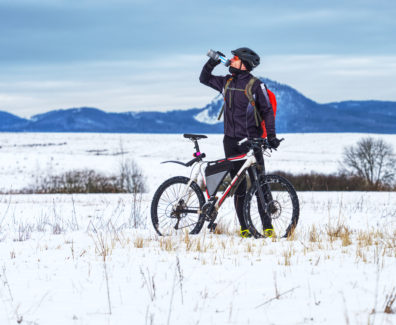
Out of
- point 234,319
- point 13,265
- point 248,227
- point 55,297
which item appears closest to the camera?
point 234,319

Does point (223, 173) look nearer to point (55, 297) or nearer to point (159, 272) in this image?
point (159, 272)

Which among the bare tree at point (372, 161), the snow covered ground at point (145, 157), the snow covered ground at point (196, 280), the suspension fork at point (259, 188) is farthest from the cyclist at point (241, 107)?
the bare tree at point (372, 161)

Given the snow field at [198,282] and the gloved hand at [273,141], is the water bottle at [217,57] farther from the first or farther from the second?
the snow field at [198,282]

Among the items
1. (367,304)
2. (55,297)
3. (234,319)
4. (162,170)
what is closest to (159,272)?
(55,297)

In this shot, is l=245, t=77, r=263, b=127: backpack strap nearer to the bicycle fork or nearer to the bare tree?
the bicycle fork

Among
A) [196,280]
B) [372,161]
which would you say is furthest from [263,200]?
[372,161]

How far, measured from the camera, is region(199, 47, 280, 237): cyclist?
20.2 feet

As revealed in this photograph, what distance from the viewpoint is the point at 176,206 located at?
635 cm

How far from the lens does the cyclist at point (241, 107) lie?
20.2ft

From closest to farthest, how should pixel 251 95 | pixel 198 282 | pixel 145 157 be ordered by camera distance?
pixel 198 282, pixel 251 95, pixel 145 157

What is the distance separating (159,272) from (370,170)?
172 feet

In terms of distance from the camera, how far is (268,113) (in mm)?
6156

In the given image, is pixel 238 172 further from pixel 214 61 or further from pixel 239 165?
pixel 214 61

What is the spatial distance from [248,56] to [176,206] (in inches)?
82.4
